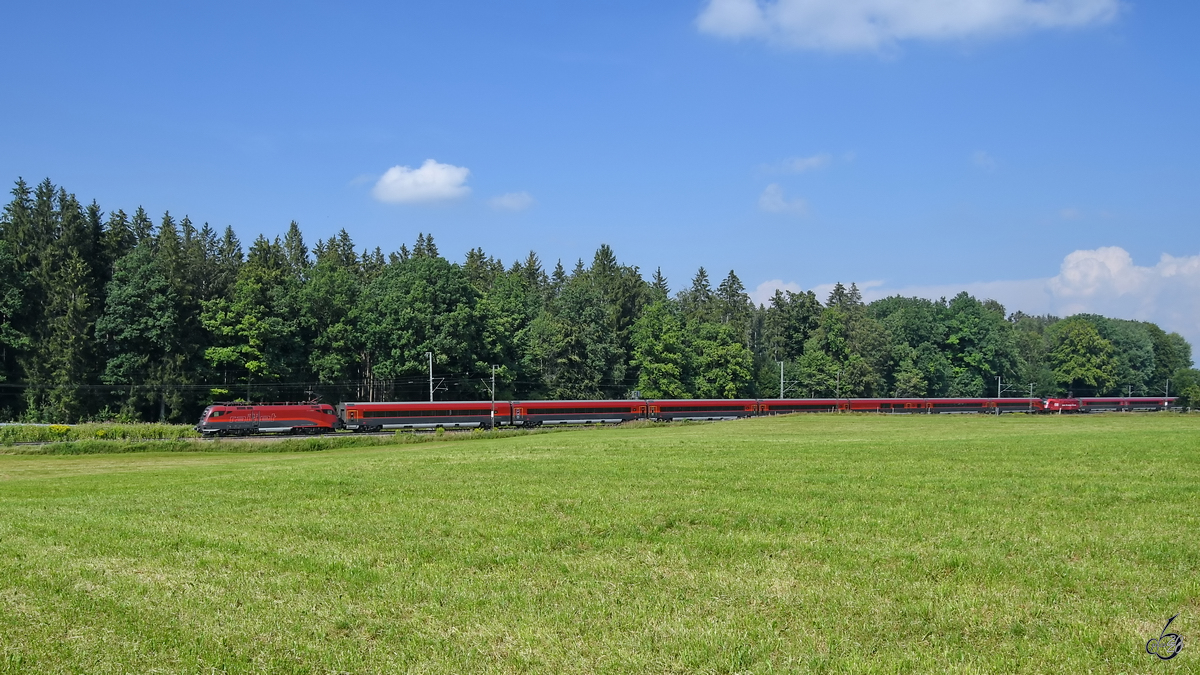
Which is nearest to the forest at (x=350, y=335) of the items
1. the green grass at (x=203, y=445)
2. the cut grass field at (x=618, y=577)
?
the green grass at (x=203, y=445)

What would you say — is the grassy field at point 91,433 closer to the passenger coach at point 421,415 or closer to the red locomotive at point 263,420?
the red locomotive at point 263,420

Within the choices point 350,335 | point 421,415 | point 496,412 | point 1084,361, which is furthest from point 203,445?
point 1084,361

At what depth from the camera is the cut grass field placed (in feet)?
27.5

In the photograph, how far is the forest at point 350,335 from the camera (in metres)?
76.8

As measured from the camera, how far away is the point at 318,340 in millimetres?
88312

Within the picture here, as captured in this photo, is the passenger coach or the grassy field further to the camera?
the passenger coach

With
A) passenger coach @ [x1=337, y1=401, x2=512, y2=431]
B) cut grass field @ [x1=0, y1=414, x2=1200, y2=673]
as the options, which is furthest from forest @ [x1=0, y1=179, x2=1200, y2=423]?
cut grass field @ [x1=0, y1=414, x2=1200, y2=673]

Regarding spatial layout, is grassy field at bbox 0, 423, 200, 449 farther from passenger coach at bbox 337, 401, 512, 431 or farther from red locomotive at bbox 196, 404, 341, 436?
passenger coach at bbox 337, 401, 512, 431

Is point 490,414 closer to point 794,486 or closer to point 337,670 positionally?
point 794,486

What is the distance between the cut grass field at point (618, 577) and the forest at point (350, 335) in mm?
65519

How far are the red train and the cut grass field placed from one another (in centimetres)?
5120

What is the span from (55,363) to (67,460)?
3629 cm

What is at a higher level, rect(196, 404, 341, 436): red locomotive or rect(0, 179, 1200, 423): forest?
rect(0, 179, 1200, 423): forest

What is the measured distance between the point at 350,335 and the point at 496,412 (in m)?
22.8
